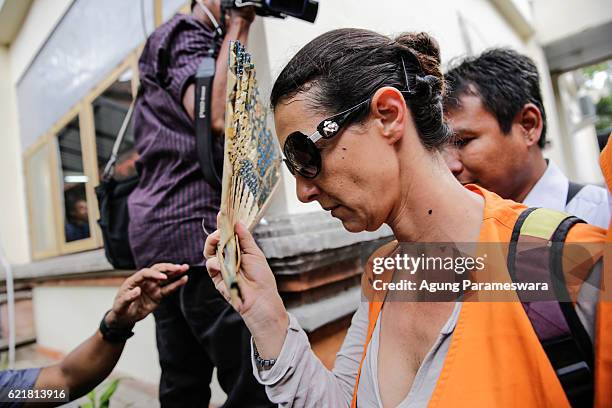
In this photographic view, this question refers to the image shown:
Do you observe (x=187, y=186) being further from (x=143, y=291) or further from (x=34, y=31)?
(x=34, y=31)

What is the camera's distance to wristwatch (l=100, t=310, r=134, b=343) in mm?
1283

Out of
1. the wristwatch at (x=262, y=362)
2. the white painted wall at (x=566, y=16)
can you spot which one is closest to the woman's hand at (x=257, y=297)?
the wristwatch at (x=262, y=362)

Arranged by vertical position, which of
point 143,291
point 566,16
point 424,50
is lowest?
point 143,291

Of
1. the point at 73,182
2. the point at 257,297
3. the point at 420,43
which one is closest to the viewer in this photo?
the point at 257,297

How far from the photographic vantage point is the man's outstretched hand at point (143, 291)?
1.16m

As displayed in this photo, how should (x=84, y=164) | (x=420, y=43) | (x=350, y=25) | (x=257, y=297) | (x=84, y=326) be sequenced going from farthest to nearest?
(x=84, y=164), (x=84, y=326), (x=350, y=25), (x=420, y=43), (x=257, y=297)

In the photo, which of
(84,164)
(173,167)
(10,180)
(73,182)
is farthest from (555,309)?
(10,180)

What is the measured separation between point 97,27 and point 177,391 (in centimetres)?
301

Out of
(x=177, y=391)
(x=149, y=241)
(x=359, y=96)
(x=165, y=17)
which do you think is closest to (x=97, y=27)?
(x=165, y=17)

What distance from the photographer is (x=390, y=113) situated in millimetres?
831

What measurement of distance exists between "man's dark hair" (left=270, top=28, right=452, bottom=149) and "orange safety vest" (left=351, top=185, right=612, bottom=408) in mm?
317

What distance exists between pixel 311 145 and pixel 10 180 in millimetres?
5771

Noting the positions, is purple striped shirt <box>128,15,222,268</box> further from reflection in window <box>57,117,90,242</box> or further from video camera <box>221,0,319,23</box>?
reflection in window <box>57,117,90,242</box>

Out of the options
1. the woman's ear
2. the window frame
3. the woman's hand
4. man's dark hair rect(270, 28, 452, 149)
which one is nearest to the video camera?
man's dark hair rect(270, 28, 452, 149)
